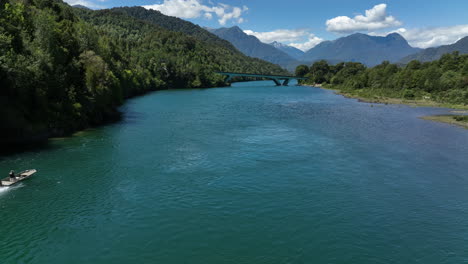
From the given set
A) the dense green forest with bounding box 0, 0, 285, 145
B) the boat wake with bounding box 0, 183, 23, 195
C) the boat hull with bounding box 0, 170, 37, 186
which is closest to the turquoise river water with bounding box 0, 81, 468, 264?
the boat wake with bounding box 0, 183, 23, 195

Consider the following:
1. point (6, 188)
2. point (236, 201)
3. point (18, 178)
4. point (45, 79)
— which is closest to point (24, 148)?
point (45, 79)

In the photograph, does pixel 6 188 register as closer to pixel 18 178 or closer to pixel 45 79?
pixel 18 178

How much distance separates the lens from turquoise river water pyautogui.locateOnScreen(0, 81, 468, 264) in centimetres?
2089

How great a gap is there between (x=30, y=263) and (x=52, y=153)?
23.5 metres

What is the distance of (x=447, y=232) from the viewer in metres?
23.7

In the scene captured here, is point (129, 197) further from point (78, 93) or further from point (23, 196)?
point (78, 93)

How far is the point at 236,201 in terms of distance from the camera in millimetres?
28078

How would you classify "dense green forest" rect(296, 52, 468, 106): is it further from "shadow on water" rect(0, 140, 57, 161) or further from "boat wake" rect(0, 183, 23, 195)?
"boat wake" rect(0, 183, 23, 195)

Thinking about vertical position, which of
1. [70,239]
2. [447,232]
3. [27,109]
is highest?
[27,109]

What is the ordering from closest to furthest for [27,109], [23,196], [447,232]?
[447,232] → [23,196] → [27,109]

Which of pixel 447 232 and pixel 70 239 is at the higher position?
pixel 70 239

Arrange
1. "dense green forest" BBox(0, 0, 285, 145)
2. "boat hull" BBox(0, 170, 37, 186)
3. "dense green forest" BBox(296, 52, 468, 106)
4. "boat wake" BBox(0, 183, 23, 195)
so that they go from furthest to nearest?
"dense green forest" BBox(296, 52, 468, 106) → "dense green forest" BBox(0, 0, 285, 145) → "boat hull" BBox(0, 170, 37, 186) → "boat wake" BBox(0, 183, 23, 195)

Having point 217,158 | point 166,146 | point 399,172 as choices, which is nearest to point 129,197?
point 217,158

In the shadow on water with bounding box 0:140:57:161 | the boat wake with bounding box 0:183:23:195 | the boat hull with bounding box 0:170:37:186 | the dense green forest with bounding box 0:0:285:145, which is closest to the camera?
the boat wake with bounding box 0:183:23:195
